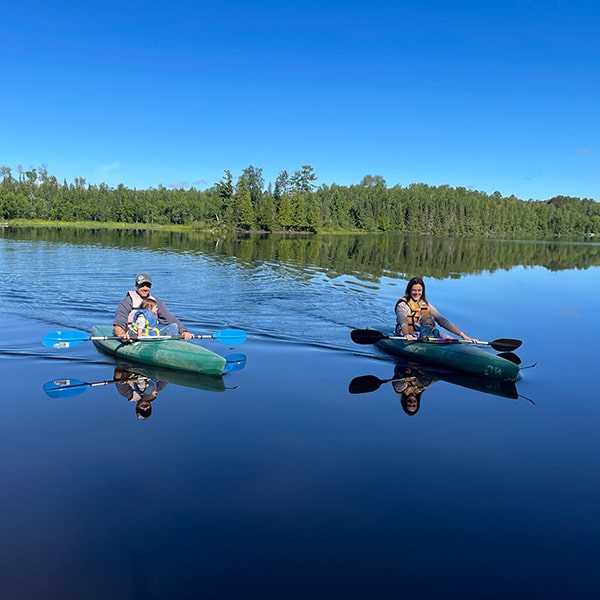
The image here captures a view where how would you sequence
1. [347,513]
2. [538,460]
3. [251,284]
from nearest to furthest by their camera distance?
[347,513], [538,460], [251,284]

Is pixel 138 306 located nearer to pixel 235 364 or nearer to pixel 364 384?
pixel 235 364

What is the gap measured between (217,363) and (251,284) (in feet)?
48.9

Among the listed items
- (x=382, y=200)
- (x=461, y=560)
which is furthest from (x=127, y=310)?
(x=382, y=200)

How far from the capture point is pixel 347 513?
229 inches

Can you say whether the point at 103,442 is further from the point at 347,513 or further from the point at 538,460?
the point at 538,460

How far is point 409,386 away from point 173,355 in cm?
466

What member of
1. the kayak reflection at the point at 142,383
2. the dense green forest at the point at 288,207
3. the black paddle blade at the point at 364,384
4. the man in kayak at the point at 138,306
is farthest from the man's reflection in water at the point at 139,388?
the dense green forest at the point at 288,207

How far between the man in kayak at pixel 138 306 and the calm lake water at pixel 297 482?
86 cm

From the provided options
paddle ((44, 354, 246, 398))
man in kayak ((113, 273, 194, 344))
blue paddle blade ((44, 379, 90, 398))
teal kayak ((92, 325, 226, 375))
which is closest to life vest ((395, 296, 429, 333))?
teal kayak ((92, 325, 226, 375))

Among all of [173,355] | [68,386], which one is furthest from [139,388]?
[68,386]

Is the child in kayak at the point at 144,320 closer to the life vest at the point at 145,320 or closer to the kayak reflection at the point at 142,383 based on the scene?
the life vest at the point at 145,320

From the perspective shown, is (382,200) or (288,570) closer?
(288,570)

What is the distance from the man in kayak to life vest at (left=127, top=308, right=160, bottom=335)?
0.07m

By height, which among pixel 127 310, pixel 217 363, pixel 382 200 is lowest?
pixel 217 363
